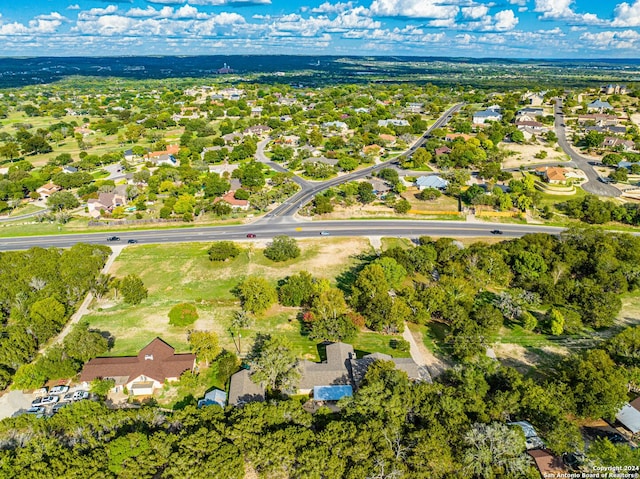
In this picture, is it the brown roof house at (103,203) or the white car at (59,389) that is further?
the brown roof house at (103,203)

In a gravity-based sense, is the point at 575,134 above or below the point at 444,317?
above

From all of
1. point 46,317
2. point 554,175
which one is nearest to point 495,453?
point 46,317

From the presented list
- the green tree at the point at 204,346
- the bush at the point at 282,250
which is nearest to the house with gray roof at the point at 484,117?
the bush at the point at 282,250

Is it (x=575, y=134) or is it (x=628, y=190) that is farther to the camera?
(x=575, y=134)

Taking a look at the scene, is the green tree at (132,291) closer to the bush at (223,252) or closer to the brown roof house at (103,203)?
the bush at (223,252)

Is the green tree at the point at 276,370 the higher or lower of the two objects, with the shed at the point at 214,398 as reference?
higher

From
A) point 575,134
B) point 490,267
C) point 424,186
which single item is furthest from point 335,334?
point 575,134

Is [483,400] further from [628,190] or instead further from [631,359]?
[628,190]
